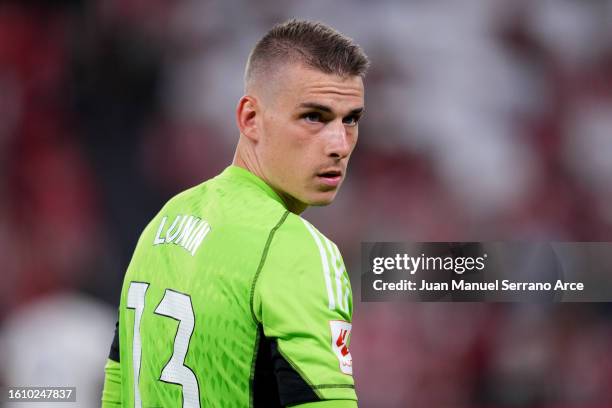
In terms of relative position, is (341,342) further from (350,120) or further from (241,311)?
(350,120)

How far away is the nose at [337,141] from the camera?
4.56 feet

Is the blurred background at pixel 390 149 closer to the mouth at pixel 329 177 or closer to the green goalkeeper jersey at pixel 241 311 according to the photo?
the mouth at pixel 329 177

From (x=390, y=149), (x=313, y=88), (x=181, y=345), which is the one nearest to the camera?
(x=181, y=345)

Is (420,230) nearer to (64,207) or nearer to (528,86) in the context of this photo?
(528,86)

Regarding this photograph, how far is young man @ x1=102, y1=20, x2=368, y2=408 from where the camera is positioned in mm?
1131

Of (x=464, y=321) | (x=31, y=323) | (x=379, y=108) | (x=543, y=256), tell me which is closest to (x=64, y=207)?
(x=31, y=323)

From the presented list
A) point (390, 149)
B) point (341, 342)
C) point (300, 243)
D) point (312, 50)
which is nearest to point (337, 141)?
point (312, 50)

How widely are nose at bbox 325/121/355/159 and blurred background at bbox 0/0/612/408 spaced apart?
2.25m

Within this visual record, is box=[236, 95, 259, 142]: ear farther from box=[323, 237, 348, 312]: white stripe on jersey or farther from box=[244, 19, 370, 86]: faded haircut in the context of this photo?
box=[323, 237, 348, 312]: white stripe on jersey

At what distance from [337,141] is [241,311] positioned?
1.22 ft

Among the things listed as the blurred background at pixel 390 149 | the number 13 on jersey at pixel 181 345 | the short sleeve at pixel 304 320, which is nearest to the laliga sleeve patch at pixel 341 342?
the short sleeve at pixel 304 320

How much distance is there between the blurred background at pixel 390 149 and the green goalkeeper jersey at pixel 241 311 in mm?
2352

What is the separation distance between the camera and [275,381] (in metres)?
1.18

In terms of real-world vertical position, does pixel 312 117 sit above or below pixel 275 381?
above
